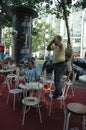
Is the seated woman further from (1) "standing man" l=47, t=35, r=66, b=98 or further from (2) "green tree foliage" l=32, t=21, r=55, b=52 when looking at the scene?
(2) "green tree foliage" l=32, t=21, r=55, b=52

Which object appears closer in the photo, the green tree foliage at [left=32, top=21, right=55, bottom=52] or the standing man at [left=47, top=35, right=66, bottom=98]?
the standing man at [left=47, top=35, right=66, bottom=98]

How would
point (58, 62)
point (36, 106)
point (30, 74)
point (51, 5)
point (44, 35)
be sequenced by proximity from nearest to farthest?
1. point (36, 106)
2. point (58, 62)
3. point (30, 74)
4. point (51, 5)
5. point (44, 35)

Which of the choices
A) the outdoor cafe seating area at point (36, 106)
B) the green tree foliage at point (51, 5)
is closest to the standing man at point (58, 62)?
the outdoor cafe seating area at point (36, 106)

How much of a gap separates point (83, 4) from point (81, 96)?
858 cm

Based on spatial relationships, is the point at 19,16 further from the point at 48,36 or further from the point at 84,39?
the point at 84,39

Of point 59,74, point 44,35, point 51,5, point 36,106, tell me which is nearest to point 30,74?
point 59,74

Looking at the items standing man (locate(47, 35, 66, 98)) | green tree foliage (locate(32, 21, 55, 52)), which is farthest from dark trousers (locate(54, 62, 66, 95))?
green tree foliage (locate(32, 21, 55, 52))

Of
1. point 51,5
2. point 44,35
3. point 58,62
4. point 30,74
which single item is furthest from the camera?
point 44,35

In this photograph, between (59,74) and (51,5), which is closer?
(59,74)

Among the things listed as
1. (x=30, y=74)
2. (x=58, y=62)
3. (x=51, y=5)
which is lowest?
(x=30, y=74)

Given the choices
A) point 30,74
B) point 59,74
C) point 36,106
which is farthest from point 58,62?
point 36,106

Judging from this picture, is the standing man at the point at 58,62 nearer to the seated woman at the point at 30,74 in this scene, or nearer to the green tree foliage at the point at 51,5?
the seated woman at the point at 30,74

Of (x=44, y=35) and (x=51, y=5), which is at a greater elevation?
(x=51, y=5)

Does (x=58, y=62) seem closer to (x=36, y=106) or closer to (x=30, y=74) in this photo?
(x=30, y=74)
